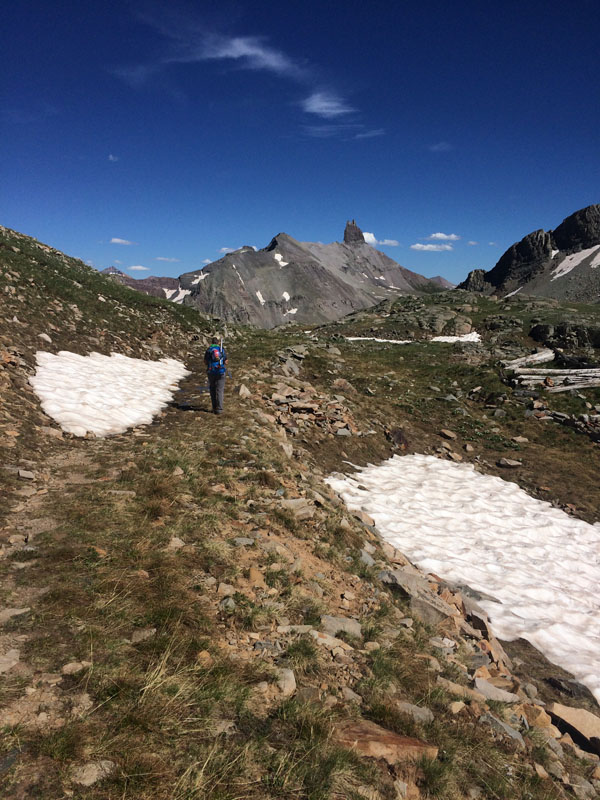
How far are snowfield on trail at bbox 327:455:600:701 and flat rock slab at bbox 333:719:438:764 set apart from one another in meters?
4.87

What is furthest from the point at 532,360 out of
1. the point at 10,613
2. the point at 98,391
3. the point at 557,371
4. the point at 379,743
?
the point at 10,613

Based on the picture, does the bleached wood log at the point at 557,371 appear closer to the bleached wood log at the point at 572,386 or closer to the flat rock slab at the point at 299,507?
the bleached wood log at the point at 572,386

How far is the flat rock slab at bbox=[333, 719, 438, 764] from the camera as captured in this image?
3.71 meters

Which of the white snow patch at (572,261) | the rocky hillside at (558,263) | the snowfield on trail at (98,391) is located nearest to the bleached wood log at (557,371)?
the snowfield on trail at (98,391)

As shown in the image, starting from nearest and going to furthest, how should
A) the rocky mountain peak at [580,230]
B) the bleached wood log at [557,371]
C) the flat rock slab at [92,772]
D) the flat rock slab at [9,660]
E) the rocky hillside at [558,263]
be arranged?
1. the flat rock slab at [92,772]
2. the flat rock slab at [9,660]
3. the bleached wood log at [557,371]
4. the rocky hillside at [558,263]
5. the rocky mountain peak at [580,230]

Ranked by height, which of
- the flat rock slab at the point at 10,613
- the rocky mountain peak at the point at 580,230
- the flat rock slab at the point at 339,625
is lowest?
the flat rock slab at the point at 339,625

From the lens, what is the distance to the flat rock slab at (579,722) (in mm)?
5355

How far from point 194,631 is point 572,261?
203243mm

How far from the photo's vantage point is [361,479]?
14.4 m

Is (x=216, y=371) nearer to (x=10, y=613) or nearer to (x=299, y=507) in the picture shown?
(x=299, y=507)

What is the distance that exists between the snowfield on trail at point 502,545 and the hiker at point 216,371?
4810 millimetres

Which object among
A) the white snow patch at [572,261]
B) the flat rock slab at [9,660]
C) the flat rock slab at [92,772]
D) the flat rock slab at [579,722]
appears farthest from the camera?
the white snow patch at [572,261]

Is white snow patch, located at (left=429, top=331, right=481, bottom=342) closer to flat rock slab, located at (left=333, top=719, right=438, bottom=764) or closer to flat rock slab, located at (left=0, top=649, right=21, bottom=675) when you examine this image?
flat rock slab, located at (left=333, top=719, right=438, bottom=764)

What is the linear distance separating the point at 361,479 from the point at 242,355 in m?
15.0
